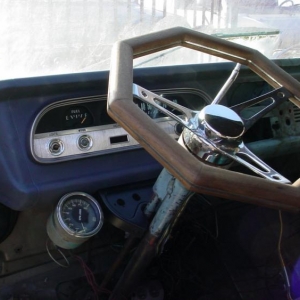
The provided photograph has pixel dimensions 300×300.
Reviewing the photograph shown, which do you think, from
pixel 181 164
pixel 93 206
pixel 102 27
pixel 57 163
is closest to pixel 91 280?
pixel 93 206

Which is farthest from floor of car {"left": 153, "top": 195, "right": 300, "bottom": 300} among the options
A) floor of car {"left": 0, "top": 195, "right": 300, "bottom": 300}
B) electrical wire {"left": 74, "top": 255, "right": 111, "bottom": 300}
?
electrical wire {"left": 74, "top": 255, "right": 111, "bottom": 300}

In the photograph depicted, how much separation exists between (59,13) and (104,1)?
6.7 inches

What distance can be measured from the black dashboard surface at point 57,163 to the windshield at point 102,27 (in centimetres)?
14

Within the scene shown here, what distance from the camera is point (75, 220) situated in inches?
59.0

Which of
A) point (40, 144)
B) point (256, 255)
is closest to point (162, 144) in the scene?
point (40, 144)

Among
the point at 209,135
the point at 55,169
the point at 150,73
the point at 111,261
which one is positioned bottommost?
the point at 111,261

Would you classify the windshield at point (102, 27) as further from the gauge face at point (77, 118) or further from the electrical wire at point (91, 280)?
the electrical wire at point (91, 280)

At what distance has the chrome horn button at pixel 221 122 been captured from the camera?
1100 mm

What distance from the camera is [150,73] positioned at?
1.60 m

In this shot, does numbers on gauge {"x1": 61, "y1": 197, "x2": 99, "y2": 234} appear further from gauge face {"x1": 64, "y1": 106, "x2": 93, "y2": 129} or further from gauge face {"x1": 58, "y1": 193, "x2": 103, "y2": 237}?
gauge face {"x1": 64, "y1": 106, "x2": 93, "y2": 129}

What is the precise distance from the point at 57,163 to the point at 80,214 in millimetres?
174

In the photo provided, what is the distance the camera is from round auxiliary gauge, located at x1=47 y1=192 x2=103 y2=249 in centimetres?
146

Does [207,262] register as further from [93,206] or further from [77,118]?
[77,118]

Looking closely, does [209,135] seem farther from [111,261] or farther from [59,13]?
[111,261]
